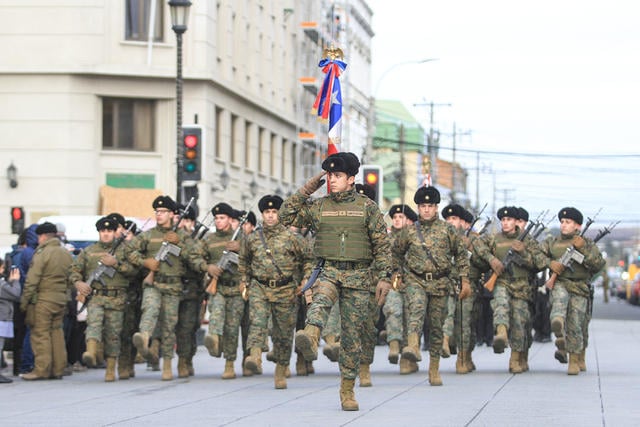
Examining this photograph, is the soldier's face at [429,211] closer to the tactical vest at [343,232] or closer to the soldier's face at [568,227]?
the soldier's face at [568,227]

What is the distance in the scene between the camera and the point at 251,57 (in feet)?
183

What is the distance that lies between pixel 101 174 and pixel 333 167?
33631 millimetres

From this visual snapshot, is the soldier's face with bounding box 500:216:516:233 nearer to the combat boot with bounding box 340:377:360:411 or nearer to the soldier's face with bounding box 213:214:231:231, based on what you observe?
the soldier's face with bounding box 213:214:231:231

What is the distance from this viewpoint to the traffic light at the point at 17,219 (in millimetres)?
33544

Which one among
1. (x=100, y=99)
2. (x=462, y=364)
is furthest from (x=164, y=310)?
(x=100, y=99)

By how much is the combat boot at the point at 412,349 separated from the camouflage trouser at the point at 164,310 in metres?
2.94

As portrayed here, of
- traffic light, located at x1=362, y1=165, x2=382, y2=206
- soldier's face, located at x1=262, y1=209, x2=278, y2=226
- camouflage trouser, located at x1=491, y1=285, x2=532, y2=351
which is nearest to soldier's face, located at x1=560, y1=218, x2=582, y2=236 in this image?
camouflage trouser, located at x1=491, y1=285, x2=532, y2=351

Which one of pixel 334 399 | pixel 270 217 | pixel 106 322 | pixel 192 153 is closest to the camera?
pixel 334 399

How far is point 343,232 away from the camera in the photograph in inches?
554

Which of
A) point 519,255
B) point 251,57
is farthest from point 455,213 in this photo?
point 251,57

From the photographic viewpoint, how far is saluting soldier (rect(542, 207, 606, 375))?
19.0m

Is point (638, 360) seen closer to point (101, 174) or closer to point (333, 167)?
point (333, 167)

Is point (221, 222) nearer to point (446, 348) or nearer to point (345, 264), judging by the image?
point (446, 348)

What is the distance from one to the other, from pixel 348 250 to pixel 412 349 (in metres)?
3.56
